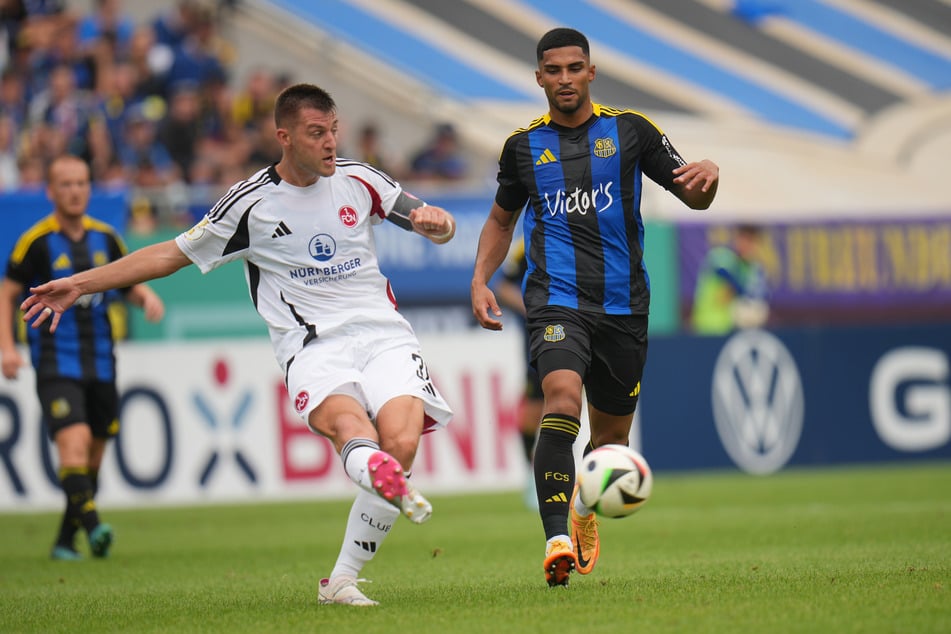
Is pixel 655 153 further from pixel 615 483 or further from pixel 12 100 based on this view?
pixel 12 100

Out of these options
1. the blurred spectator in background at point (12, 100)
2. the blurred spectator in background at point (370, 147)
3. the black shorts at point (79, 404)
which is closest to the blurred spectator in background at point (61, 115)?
the blurred spectator in background at point (12, 100)

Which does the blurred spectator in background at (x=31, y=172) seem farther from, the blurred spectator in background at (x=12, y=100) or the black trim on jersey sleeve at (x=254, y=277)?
the black trim on jersey sleeve at (x=254, y=277)

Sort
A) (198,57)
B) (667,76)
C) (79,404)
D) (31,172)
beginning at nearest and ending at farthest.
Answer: (79,404)
(31,172)
(198,57)
(667,76)

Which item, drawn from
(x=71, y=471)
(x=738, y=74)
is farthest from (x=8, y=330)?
(x=738, y=74)

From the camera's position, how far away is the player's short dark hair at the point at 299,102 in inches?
261

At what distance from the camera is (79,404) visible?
10156 millimetres

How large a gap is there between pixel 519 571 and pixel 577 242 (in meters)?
1.99

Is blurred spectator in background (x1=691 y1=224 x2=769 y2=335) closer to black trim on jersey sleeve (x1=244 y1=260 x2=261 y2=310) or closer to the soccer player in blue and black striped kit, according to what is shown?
the soccer player in blue and black striped kit

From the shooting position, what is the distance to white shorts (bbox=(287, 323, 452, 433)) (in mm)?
6559

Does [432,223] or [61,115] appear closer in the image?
[432,223]

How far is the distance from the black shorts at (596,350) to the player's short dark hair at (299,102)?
145 centimetres

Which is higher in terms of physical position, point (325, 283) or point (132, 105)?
point (132, 105)

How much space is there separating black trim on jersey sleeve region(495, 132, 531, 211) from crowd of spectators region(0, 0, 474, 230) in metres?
10.4

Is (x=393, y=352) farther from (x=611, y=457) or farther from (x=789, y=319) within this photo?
(x=789, y=319)
